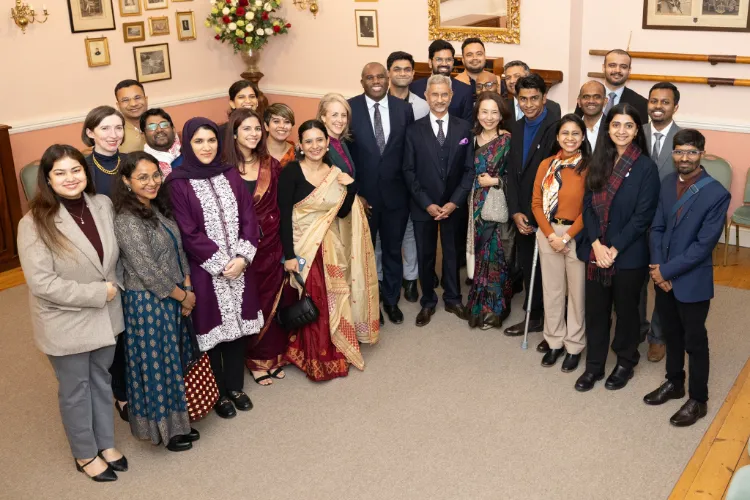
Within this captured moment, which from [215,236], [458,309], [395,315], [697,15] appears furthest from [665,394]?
[697,15]

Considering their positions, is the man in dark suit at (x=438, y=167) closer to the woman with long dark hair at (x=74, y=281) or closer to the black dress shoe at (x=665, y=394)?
the black dress shoe at (x=665, y=394)

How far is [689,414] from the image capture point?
4371 millimetres

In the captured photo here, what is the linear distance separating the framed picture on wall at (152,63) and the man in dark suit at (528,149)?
191 inches

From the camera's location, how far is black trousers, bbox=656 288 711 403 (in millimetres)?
4230

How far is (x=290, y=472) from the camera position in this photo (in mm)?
4133

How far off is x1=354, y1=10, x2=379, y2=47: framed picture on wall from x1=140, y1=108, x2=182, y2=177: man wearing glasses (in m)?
4.04

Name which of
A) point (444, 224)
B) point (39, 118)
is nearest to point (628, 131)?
point (444, 224)

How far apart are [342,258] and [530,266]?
49.7 inches

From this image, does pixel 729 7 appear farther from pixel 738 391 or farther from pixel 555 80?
pixel 738 391

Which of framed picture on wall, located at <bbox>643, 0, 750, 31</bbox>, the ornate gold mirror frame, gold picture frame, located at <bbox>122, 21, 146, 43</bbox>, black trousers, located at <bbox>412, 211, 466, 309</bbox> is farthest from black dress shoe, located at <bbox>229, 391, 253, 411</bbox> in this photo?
gold picture frame, located at <bbox>122, 21, 146, 43</bbox>

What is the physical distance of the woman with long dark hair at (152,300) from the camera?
396 centimetres

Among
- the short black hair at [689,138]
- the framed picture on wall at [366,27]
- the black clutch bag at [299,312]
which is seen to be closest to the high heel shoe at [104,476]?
the black clutch bag at [299,312]

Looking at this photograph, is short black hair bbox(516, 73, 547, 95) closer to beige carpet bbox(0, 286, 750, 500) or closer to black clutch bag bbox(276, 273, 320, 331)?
beige carpet bbox(0, 286, 750, 500)

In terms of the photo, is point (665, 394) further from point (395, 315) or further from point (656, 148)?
point (395, 315)
